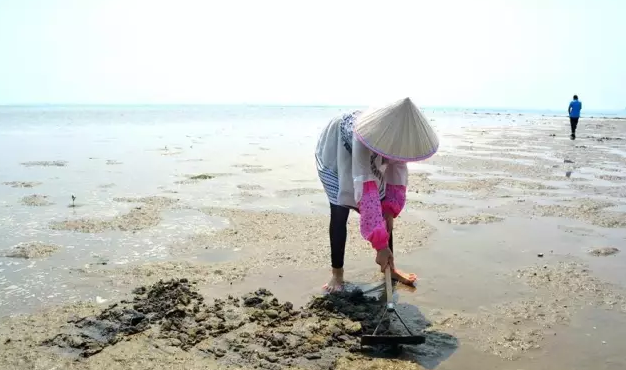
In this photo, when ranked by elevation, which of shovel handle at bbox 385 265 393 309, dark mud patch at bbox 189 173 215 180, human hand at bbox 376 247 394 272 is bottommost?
dark mud patch at bbox 189 173 215 180

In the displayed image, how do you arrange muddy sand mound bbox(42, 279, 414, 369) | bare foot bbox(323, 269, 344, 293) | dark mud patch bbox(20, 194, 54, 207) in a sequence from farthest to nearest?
dark mud patch bbox(20, 194, 54, 207) < bare foot bbox(323, 269, 344, 293) < muddy sand mound bbox(42, 279, 414, 369)

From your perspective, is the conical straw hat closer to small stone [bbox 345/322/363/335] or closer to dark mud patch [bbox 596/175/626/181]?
small stone [bbox 345/322/363/335]

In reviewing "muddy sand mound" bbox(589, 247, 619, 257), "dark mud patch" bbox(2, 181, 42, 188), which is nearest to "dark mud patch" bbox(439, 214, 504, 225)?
"muddy sand mound" bbox(589, 247, 619, 257)

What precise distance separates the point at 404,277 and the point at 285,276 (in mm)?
1007

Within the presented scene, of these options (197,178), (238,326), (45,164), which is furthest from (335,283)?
(45,164)

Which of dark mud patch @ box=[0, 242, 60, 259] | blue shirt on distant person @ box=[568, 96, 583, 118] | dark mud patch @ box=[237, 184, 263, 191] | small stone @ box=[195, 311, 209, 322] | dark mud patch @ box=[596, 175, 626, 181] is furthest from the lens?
blue shirt on distant person @ box=[568, 96, 583, 118]

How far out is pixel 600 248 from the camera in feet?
15.7

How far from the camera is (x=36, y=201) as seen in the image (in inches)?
268

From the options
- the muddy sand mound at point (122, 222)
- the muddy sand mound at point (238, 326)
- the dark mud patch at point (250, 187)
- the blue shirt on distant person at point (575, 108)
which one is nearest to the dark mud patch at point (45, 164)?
the dark mud patch at point (250, 187)

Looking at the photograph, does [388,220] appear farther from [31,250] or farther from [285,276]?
[31,250]

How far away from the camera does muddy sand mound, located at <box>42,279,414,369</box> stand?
9.46 feet

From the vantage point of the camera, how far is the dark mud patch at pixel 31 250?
4.51 meters

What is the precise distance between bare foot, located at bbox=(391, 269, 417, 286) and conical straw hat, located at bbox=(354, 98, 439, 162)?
119 cm

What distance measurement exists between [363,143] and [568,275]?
7.50 feet
